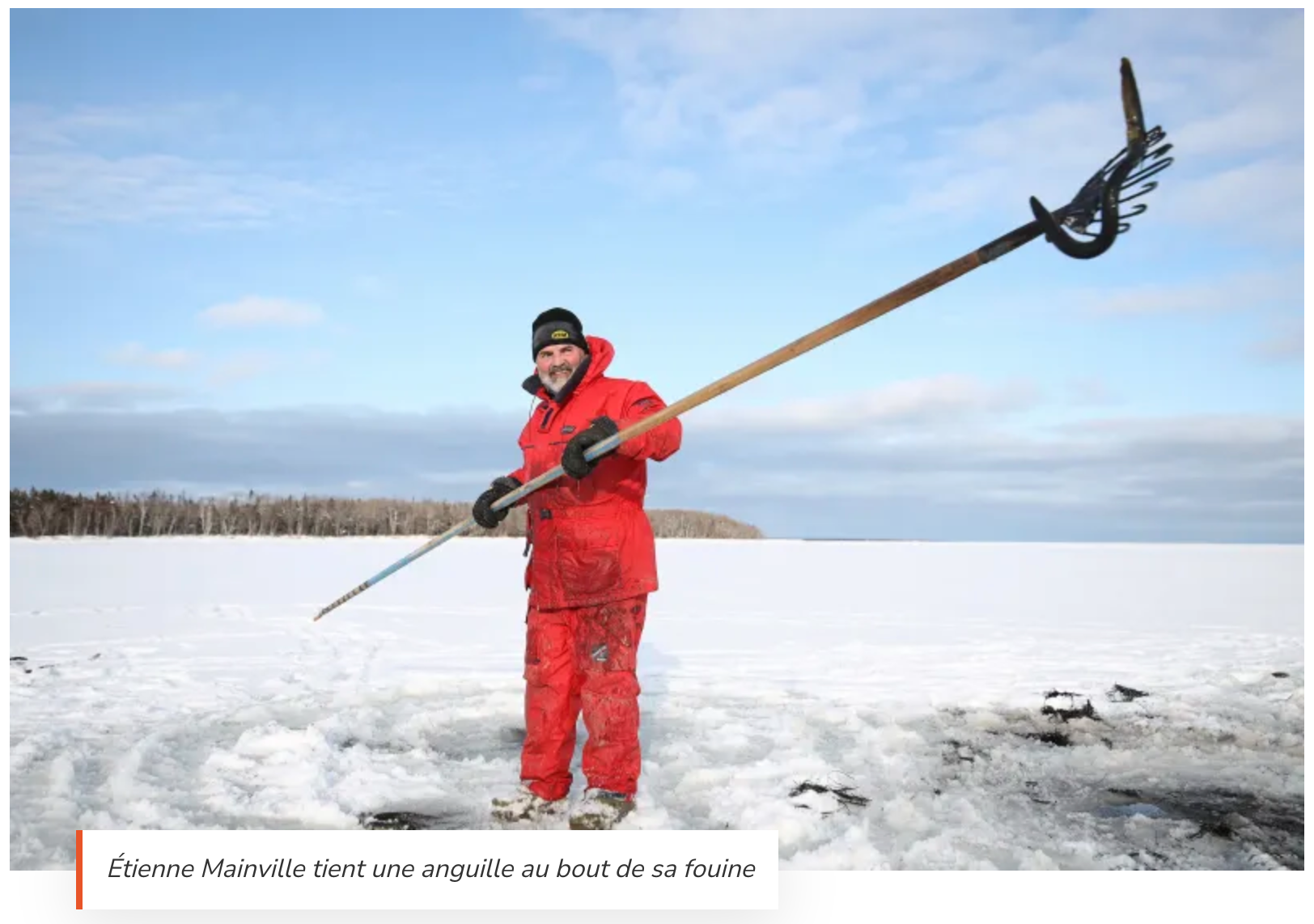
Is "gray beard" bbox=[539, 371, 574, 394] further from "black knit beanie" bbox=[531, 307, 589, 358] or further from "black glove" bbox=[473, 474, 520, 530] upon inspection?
"black glove" bbox=[473, 474, 520, 530]

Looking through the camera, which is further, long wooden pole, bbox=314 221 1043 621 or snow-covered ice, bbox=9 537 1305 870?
snow-covered ice, bbox=9 537 1305 870

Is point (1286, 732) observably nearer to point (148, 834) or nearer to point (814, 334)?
point (814, 334)

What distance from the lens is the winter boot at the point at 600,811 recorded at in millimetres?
3451

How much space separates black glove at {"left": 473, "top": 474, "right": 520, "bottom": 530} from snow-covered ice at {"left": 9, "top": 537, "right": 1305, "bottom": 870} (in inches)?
39.1

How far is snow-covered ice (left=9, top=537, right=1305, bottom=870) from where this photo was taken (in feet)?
11.6

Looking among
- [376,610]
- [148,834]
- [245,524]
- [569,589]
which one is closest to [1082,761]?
[569,589]

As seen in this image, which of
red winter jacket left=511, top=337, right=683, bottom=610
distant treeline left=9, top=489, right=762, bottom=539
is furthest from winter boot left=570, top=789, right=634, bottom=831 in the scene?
distant treeline left=9, top=489, right=762, bottom=539

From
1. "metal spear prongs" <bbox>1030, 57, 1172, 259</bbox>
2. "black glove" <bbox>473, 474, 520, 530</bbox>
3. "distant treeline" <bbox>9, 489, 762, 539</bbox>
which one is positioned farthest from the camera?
"distant treeline" <bbox>9, 489, 762, 539</bbox>

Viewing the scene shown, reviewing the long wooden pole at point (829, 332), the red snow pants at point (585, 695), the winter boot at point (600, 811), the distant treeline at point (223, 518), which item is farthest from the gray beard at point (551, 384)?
the distant treeline at point (223, 518)

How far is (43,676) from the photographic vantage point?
5.91 meters

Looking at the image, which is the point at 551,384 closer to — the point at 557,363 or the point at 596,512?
the point at 557,363

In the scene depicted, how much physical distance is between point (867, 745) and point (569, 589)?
65.4 inches

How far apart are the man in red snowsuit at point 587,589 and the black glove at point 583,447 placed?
2 centimetres

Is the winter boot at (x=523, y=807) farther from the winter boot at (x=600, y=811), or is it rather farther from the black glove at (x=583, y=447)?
the black glove at (x=583, y=447)
